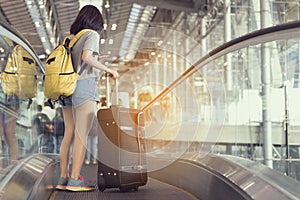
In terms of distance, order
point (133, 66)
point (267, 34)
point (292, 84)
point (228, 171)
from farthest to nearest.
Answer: point (133, 66) < point (292, 84) < point (228, 171) < point (267, 34)

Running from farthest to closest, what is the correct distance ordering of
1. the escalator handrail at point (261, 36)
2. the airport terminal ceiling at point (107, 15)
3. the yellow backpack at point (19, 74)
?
the airport terminal ceiling at point (107, 15) < the yellow backpack at point (19, 74) < the escalator handrail at point (261, 36)

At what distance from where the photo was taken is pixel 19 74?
3430 mm

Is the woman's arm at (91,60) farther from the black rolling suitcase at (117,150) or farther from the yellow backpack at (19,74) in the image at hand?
the yellow backpack at (19,74)

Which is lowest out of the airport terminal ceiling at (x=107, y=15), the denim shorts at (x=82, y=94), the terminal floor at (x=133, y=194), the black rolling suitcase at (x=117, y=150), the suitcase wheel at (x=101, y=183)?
the terminal floor at (x=133, y=194)

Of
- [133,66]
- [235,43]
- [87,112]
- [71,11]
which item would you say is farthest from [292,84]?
[133,66]

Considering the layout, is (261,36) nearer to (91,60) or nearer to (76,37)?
(91,60)

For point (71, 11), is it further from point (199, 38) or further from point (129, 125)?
point (129, 125)

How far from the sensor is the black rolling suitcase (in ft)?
11.3

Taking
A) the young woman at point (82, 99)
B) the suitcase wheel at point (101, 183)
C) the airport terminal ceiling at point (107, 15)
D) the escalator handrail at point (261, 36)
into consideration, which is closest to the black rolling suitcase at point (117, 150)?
the suitcase wheel at point (101, 183)

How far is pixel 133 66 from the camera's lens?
28734 mm

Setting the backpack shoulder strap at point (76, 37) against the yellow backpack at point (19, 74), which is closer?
the yellow backpack at point (19, 74)

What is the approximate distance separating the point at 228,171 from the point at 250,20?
9.67 m

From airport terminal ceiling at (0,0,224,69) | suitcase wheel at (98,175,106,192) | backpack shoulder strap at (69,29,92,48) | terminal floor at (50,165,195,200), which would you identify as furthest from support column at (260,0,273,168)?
suitcase wheel at (98,175,106,192)

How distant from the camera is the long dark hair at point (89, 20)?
138 inches
